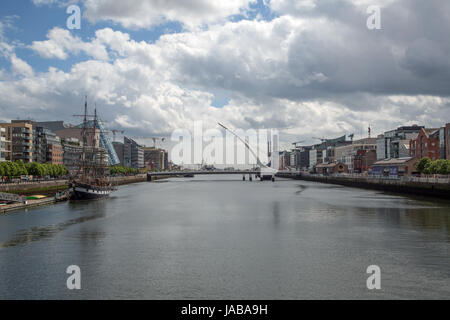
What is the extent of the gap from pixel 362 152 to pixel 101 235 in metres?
155

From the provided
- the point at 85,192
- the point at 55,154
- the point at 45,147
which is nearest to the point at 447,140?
the point at 85,192

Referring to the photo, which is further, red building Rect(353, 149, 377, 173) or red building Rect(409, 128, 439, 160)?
red building Rect(353, 149, 377, 173)

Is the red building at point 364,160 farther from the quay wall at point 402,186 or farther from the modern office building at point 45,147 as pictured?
the modern office building at point 45,147

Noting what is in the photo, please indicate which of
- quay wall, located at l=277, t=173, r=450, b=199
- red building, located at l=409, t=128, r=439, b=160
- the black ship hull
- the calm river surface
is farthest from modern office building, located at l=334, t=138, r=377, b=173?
the calm river surface

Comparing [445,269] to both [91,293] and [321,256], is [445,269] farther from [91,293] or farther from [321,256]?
[91,293]

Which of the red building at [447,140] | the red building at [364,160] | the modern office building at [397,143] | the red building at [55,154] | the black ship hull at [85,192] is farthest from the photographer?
the red building at [364,160]

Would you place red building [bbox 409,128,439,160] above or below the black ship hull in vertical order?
above

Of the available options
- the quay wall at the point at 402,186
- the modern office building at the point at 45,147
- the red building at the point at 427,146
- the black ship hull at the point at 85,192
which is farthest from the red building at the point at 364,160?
the black ship hull at the point at 85,192

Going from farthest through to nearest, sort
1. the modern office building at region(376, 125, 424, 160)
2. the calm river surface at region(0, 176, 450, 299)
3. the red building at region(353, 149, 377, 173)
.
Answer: the red building at region(353, 149, 377, 173), the modern office building at region(376, 125, 424, 160), the calm river surface at region(0, 176, 450, 299)

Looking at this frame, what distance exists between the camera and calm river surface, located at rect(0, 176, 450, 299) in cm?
1956

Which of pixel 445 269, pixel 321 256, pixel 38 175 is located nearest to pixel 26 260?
pixel 321 256

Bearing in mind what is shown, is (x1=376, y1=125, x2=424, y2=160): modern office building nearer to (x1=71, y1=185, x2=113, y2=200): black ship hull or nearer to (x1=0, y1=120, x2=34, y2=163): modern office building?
(x1=71, y1=185, x2=113, y2=200): black ship hull

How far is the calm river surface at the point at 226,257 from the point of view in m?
19.6

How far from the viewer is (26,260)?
2480 cm
